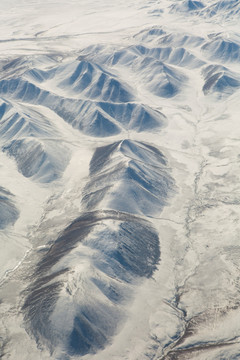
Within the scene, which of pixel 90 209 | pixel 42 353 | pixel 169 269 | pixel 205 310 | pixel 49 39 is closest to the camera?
pixel 42 353

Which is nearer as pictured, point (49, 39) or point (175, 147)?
point (175, 147)

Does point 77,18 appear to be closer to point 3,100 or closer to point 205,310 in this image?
point 3,100

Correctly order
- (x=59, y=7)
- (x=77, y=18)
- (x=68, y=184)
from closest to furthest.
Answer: (x=68, y=184) < (x=77, y=18) < (x=59, y=7)

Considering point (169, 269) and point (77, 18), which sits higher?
point (77, 18)

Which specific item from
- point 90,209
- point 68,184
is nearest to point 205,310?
point 90,209

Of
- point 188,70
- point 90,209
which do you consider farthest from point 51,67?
point 90,209

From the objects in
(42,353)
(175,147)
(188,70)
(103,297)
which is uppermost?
(188,70)
